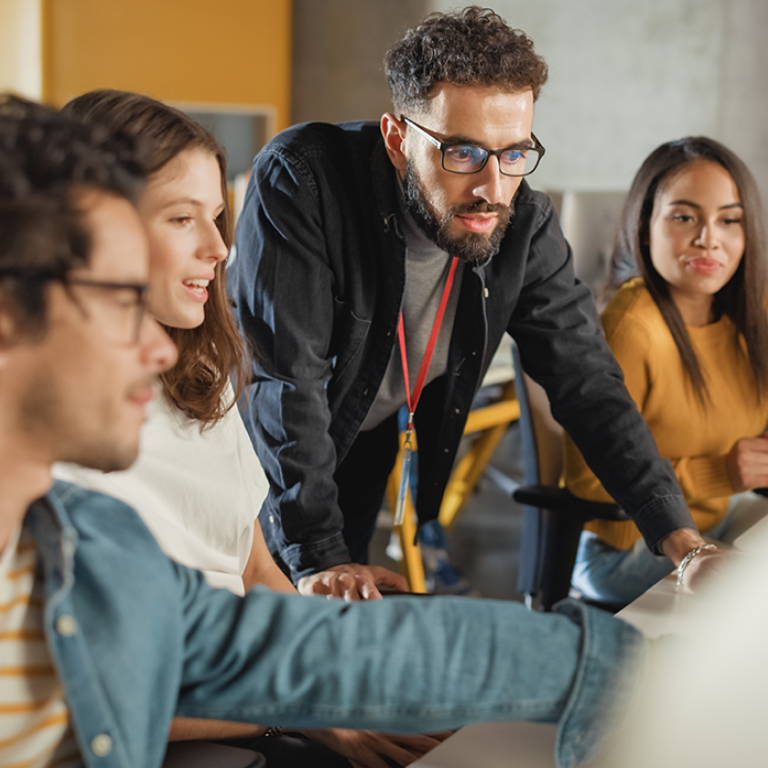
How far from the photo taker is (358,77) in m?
5.76

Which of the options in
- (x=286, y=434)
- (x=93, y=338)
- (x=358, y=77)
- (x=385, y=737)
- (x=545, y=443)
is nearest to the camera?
(x=93, y=338)

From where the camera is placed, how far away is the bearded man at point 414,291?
4.23 ft

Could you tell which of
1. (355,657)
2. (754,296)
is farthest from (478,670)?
(754,296)

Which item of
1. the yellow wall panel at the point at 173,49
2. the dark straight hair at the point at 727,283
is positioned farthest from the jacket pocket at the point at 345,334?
the yellow wall panel at the point at 173,49

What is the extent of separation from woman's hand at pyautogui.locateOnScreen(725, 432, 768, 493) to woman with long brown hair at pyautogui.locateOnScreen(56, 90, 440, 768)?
0.95 meters

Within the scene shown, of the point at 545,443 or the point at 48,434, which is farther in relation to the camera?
the point at 545,443

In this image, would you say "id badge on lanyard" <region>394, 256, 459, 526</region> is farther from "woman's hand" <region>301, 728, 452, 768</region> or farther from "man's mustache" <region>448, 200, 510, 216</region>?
"woman's hand" <region>301, 728, 452, 768</region>

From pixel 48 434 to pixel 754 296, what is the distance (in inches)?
66.0

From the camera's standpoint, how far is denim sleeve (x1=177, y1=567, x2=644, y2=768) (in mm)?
702

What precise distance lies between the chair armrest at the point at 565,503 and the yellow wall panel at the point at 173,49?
14.7 ft

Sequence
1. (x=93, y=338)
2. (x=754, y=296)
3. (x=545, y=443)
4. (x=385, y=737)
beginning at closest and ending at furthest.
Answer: (x=93, y=338) < (x=385, y=737) < (x=545, y=443) < (x=754, y=296)

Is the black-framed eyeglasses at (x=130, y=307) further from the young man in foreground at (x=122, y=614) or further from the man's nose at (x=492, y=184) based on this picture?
the man's nose at (x=492, y=184)

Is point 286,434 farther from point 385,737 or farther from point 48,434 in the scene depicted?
point 48,434

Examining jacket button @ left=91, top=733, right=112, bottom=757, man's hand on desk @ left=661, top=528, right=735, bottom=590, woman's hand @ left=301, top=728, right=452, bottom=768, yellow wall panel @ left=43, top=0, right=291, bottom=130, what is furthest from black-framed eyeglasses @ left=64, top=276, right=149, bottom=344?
yellow wall panel @ left=43, top=0, right=291, bottom=130
